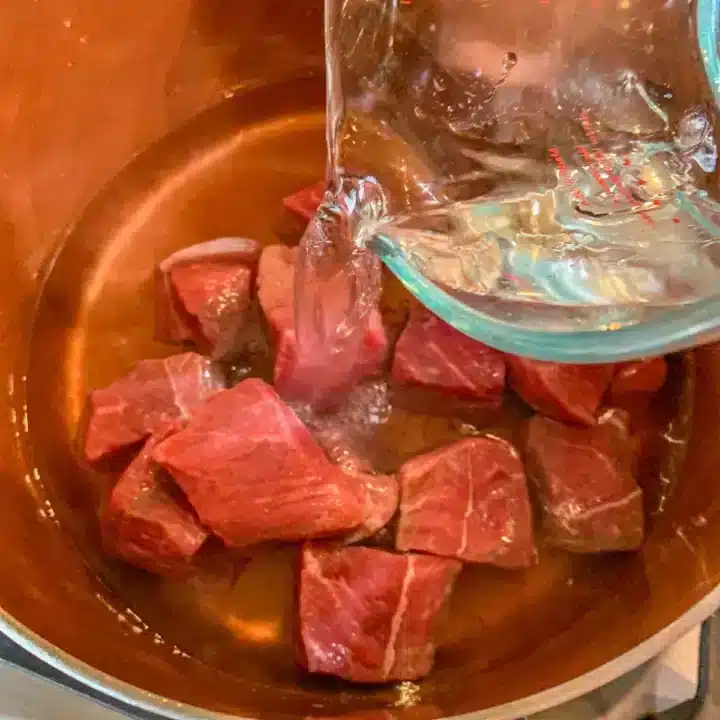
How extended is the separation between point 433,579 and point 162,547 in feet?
1.23

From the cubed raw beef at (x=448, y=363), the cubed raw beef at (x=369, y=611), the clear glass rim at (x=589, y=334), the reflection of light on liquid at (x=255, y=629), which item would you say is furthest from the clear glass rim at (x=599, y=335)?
the reflection of light on liquid at (x=255, y=629)

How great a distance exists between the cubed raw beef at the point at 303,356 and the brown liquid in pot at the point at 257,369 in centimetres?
8

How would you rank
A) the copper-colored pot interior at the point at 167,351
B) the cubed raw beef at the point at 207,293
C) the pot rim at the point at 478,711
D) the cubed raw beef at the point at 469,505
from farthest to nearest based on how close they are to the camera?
the cubed raw beef at the point at 207,293 < the cubed raw beef at the point at 469,505 < the copper-colored pot interior at the point at 167,351 < the pot rim at the point at 478,711

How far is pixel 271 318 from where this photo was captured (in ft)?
4.20

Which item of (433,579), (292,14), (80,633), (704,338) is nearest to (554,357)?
(704,338)

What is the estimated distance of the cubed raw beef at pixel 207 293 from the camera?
131cm

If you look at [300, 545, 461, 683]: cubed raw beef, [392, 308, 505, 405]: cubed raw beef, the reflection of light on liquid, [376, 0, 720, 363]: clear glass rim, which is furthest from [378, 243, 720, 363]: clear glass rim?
the reflection of light on liquid

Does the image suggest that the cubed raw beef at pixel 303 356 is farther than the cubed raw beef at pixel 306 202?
No

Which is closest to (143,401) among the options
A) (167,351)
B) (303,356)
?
(167,351)

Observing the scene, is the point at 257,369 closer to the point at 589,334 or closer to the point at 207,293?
the point at 207,293

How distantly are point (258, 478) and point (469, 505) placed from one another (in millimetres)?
306

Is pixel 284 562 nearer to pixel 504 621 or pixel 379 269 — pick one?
pixel 504 621

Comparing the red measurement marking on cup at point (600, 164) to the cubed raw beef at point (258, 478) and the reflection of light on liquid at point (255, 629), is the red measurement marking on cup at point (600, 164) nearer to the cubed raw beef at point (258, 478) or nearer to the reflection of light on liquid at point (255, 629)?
the cubed raw beef at point (258, 478)

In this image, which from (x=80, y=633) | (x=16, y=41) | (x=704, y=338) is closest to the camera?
(x=704, y=338)
